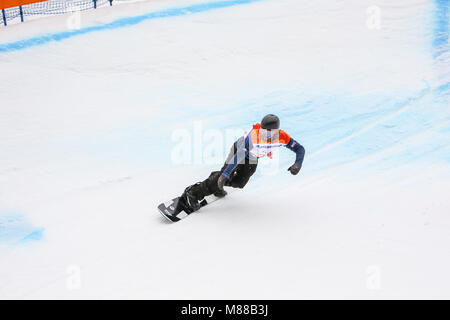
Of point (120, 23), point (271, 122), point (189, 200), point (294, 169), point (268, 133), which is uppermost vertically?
point (120, 23)

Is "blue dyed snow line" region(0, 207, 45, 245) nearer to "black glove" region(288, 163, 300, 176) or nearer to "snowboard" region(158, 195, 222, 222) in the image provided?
"snowboard" region(158, 195, 222, 222)

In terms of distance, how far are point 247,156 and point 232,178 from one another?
359mm

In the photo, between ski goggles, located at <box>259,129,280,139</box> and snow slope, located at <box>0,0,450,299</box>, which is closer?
snow slope, located at <box>0,0,450,299</box>

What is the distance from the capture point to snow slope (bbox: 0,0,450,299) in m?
4.21

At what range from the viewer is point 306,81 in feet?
24.8

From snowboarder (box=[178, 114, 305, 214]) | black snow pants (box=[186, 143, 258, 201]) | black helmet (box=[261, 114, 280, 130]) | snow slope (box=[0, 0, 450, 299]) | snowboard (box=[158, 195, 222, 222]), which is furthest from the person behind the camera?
snowboard (box=[158, 195, 222, 222])

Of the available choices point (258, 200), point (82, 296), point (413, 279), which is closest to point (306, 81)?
point (258, 200)

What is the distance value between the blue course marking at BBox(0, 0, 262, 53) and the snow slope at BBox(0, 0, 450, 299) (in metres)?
0.03

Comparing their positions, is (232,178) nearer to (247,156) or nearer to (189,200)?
(247,156)

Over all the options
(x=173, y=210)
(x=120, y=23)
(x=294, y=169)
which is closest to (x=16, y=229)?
(x=173, y=210)

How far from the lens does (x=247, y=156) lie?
193 inches

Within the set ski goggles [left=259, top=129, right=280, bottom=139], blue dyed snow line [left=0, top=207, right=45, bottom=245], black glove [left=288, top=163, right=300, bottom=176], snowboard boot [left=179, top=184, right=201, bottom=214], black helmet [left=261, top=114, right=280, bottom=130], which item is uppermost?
black helmet [left=261, top=114, right=280, bottom=130]

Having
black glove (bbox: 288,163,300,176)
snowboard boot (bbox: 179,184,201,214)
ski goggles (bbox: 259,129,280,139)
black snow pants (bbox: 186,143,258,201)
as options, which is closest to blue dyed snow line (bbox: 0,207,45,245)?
snowboard boot (bbox: 179,184,201,214)

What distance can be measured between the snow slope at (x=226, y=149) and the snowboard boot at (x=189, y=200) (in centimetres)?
15
